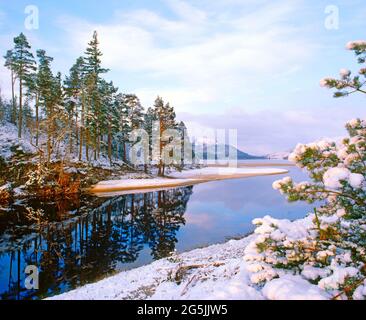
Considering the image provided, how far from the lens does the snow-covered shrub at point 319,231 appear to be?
416 centimetres

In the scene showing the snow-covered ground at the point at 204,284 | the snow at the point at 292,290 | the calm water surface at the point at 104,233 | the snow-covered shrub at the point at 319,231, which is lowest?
the calm water surface at the point at 104,233

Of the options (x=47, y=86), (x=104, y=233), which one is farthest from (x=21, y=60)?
(x=104, y=233)

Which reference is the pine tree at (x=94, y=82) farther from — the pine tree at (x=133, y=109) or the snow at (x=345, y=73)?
the snow at (x=345, y=73)

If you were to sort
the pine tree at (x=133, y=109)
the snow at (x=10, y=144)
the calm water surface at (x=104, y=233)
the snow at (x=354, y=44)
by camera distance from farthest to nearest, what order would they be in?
the pine tree at (x=133, y=109), the snow at (x=10, y=144), the calm water surface at (x=104, y=233), the snow at (x=354, y=44)

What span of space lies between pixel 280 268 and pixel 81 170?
36.9 meters

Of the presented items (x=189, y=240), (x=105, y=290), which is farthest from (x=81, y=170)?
(x=105, y=290)

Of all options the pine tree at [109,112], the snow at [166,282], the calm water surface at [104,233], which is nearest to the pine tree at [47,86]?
the pine tree at [109,112]

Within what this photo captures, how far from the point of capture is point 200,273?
8.48 m

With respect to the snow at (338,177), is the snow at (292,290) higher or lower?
lower

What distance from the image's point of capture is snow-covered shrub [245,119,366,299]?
4160 mm

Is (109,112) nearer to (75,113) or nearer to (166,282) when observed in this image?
(75,113)

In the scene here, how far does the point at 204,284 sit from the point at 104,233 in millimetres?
11886

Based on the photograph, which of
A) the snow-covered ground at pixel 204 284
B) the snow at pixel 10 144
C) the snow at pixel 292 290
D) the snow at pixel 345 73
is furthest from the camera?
the snow at pixel 10 144
